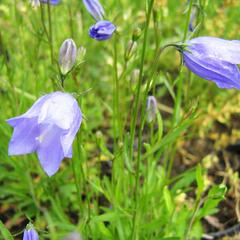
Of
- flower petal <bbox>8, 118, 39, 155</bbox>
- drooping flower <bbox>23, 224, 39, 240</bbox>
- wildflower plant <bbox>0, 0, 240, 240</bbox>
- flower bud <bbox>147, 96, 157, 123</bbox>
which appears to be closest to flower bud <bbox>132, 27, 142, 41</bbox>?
wildflower plant <bbox>0, 0, 240, 240</bbox>

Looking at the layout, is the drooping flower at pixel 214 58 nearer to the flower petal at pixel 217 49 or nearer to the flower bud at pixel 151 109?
the flower petal at pixel 217 49

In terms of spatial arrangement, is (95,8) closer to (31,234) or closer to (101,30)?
(101,30)

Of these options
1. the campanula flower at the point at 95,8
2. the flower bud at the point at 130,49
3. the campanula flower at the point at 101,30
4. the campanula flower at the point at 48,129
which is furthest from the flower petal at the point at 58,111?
the campanula flower at the point at 95,8

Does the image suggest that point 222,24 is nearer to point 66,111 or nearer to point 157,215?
point 157,215

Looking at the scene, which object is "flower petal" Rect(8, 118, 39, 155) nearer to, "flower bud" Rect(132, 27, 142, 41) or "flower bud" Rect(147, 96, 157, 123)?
"flower bud" Rect(132, 27, 142, 41)

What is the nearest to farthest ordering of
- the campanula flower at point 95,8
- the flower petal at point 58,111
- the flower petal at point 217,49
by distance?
1. the flower petal at point 58,111
2. the flower petal at point 217,49
3. the campanula flower at point 95,8
